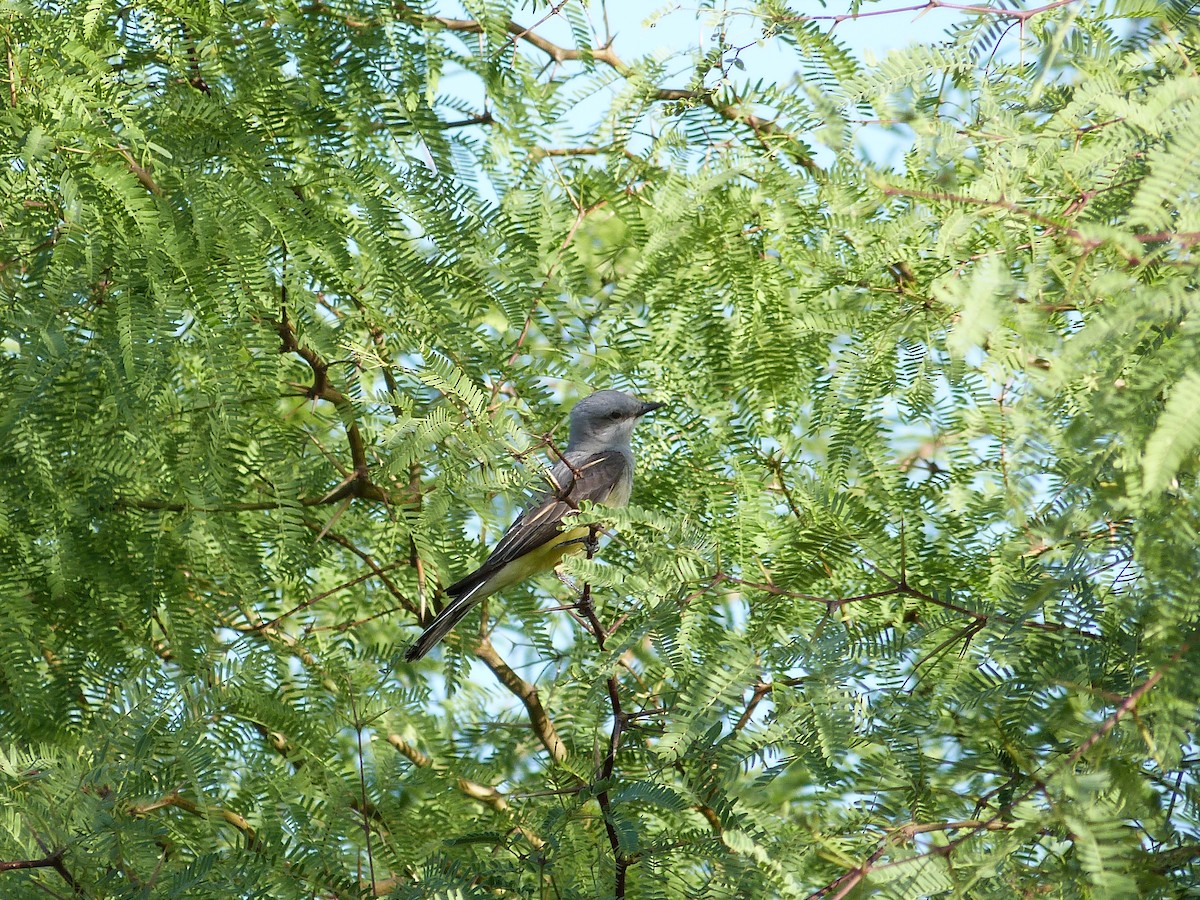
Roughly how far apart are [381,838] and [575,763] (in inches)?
28.0

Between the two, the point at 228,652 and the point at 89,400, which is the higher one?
the point at 89,400

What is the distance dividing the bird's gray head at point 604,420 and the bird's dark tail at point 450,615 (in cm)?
112

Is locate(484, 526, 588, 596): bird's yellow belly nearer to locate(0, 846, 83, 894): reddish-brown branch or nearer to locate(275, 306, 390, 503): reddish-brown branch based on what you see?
locate(275, 306, 390, 503): reddish-brown branch

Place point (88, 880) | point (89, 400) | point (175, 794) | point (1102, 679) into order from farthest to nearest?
point (89, 400) → point (175, 794) → point (88, 880) → point (1102, 679)

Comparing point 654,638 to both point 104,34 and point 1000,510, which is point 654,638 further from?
point 104,34

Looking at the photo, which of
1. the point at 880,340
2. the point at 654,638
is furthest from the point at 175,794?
the point at 880,340

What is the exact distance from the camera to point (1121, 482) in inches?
94.3

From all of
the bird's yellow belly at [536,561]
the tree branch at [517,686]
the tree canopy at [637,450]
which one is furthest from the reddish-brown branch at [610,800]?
the tree branch at [517,686]

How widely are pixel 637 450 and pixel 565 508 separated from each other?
45cm

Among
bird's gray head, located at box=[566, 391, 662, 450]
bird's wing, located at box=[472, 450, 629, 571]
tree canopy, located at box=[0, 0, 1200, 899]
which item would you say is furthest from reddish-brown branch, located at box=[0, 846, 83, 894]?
bird's gray head, located at box=[566, 391, 662, 450]

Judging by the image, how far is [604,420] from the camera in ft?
19.9

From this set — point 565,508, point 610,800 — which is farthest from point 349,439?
point 610,800

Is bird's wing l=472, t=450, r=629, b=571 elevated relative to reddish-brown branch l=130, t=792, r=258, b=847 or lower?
elevated

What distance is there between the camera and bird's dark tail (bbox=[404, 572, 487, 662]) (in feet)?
15.7
